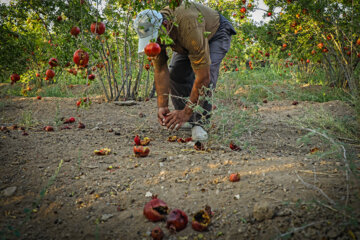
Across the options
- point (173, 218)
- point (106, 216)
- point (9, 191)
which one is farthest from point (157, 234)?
point (9, 191)

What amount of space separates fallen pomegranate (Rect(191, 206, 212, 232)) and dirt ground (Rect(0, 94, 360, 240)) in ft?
0.11

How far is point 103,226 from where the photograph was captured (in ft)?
4.24

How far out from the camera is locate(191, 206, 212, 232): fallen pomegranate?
1.22 meters

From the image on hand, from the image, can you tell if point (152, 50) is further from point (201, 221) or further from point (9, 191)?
point (9, 191)

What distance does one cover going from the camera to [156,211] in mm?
1298

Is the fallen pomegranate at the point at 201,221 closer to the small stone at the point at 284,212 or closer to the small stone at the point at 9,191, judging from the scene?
the small stone at the point at 284,212

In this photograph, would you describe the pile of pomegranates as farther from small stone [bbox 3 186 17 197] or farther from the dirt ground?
small stone [bbox 3 186 17 197]

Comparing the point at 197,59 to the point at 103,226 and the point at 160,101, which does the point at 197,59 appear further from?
the point at 103,226

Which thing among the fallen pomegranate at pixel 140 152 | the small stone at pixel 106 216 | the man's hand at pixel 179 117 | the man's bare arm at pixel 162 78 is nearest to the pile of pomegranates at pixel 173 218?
the small stone at pixel 106 216

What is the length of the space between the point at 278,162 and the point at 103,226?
1.33m

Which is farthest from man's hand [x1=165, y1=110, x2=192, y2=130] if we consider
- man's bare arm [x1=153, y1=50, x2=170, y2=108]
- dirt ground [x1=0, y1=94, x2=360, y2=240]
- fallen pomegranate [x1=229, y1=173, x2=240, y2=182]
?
fallen pomegranate [x1=229, y1=173, x2=240, y2=182]

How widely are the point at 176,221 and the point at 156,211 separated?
0.14m

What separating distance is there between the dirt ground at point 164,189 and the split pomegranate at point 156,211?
35mm

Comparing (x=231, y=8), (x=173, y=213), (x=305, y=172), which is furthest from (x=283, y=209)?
(x=231, y=8)
